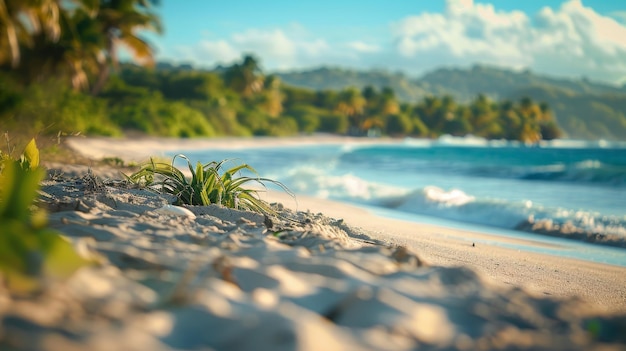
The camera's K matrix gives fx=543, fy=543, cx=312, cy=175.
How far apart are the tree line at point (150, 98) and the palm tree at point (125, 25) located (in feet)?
0.17

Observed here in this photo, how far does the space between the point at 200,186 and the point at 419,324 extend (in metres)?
2.96

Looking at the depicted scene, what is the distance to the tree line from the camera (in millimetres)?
15102

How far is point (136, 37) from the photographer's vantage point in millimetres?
28312

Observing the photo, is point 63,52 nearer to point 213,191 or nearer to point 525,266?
point 213,191

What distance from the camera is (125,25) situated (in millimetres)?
28453

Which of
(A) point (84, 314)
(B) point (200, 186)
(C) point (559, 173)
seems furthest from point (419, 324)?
(C) point (559, 173)

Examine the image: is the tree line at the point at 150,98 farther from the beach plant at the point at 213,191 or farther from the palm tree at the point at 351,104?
the beach plant at the point at 213,191

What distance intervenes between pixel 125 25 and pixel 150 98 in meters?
10.6

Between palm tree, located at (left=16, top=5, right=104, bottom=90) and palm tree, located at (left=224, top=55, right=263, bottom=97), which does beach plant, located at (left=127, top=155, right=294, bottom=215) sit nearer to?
palm tree, located at (left=16, top=5, right=104, bottom=90)

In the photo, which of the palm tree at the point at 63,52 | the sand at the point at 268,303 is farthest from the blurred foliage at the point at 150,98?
the sand at the point at 268,303

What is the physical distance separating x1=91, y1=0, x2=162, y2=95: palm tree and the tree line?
5 cm

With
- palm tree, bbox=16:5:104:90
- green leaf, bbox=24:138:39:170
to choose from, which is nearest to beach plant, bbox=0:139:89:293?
green leaf, bbox=24:138:39:170

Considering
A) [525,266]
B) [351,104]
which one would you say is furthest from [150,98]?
[351,104]

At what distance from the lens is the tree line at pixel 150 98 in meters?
15.1
